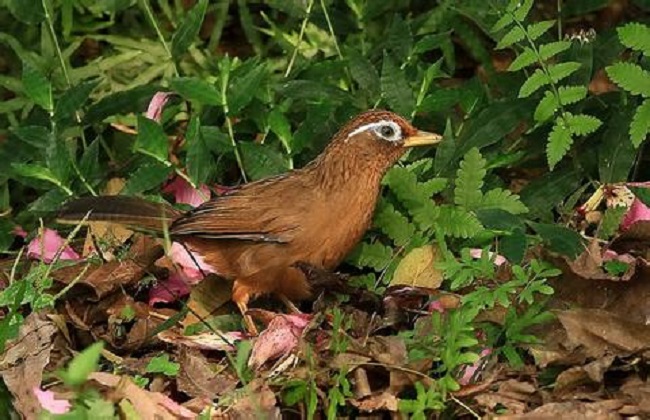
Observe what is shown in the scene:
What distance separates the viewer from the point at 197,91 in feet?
19.0

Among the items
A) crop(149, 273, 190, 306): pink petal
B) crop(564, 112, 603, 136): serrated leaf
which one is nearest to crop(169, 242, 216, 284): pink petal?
crop(149, 273, 190, 306): pink petal

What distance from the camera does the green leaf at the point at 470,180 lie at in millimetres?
5309

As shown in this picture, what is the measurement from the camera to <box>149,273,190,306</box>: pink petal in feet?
17.5

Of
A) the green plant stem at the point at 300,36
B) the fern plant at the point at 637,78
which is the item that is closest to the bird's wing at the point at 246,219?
the green plant stem at the point at 300,36

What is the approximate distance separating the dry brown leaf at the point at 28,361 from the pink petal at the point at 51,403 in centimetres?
2

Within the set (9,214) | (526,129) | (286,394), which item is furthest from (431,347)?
(9,214)

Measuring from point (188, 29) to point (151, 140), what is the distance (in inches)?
21.1

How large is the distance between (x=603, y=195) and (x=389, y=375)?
1.40 meters

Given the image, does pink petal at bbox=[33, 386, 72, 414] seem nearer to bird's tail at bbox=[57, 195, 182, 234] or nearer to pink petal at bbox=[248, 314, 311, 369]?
pink petal at bbox=[248, 314, 311, 369]

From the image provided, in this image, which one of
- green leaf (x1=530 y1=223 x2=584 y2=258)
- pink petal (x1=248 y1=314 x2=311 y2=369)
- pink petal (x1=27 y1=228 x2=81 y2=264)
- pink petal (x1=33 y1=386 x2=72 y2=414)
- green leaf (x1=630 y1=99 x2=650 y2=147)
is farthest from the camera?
pink petal (x1=27 y1=228 x2=81 y2=264)

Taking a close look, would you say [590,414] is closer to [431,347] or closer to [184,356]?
[431,347]

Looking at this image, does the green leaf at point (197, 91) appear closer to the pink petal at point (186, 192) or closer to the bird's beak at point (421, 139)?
the pink petal at point (186, 192)

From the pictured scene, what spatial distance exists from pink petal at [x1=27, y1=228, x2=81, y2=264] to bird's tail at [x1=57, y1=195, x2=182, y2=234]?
0.92ft

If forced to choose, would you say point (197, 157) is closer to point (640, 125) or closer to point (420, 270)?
point (420, 270)
